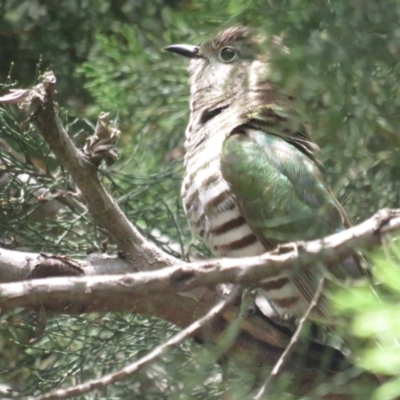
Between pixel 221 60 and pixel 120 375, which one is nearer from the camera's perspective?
pixel 120 375

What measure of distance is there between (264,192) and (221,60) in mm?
795

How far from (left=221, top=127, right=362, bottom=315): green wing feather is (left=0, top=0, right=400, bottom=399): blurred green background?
10 centimetres

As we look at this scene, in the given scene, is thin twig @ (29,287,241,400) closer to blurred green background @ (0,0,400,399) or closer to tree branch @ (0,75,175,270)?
blurred green background @ (0,0,400,399)

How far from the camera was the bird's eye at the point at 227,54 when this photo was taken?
2.83 meters

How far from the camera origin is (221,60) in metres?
2.85

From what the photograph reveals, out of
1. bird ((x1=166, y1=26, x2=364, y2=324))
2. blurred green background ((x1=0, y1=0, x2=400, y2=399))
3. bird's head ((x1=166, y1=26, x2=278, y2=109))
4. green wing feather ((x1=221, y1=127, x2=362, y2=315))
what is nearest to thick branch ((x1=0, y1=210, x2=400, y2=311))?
blurred green background ((x1=0, y1=0, x2=400, y2=399))

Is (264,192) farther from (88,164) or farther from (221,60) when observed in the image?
(221,60)

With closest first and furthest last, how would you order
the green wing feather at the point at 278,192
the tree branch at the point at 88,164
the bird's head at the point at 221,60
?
1. the tree branch at the point at 88,164
2. the green wing feather at the point at 278,192
3. the bird's head at the point at 221,60

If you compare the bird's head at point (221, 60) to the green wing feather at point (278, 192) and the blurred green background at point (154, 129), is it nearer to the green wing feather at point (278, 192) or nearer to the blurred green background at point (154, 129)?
the blurred green background at point (154, 129)

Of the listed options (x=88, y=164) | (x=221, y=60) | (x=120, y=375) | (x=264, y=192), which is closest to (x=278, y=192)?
(x=264, y=192)

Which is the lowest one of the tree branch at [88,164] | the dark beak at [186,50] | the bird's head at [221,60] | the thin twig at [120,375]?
the thin twig at [120,375]

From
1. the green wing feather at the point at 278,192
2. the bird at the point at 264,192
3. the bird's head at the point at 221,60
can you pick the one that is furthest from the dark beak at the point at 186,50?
the green wing feather at the point at 278,192

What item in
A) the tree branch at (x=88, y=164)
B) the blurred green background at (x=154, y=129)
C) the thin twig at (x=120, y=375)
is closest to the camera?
the thin twig at (x=120, y=375)

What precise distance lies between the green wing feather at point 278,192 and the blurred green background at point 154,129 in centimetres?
10
